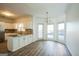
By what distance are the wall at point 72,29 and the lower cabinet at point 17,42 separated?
1.06m

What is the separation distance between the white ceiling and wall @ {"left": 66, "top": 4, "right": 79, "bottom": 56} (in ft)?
0.78

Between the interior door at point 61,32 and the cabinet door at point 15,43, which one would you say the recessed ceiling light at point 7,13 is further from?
the interior door at point 61,32

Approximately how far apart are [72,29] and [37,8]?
3.71 feet

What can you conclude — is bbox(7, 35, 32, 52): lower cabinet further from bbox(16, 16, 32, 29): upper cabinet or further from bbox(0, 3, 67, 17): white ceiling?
bbox(0, 3, 67, 17): white ceiling

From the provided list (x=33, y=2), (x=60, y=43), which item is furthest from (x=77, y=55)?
(x=33, y=2)

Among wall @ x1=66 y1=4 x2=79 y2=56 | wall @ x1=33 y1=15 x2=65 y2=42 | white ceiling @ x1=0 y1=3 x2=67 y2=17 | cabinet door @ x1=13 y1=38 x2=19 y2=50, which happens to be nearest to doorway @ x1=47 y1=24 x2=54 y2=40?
wall @ x1=33 y1=15 x2=65 y2=42

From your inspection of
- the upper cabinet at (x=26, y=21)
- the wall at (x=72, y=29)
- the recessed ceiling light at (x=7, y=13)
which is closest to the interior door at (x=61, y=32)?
A: the wall at (x=72, y=29)

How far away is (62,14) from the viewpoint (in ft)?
7.76

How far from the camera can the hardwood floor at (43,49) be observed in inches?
93.1

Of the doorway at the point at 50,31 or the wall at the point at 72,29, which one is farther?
the doorway at the point at 50,31

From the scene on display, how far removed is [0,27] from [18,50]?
→ 0.70 metres

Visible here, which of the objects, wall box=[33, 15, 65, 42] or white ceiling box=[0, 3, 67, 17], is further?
wall box=[33, 15, 65, 42]

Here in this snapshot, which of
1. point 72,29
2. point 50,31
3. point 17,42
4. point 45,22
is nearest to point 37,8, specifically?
point 45,22

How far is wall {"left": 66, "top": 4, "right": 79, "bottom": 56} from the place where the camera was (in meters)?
2.33
